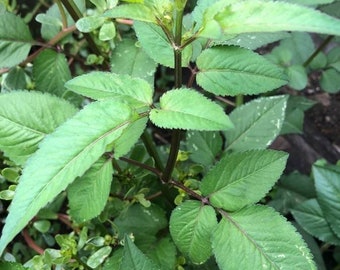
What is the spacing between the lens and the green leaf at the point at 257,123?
1.16 m

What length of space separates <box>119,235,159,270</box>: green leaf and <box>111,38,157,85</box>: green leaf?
1.21 ft

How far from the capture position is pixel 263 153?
0.90 meters

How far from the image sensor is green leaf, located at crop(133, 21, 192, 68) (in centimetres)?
79

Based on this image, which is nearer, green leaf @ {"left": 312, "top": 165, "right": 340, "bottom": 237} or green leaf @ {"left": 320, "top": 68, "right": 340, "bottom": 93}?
green leaf @ {"left": 312, "top": 165, "right": 340, "bottom": 237}

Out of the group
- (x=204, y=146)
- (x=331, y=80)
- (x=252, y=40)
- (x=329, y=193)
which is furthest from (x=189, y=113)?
(x=331, y=80)

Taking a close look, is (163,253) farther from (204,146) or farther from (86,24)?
(86,24)

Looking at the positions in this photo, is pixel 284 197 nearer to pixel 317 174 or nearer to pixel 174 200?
pixel 317 174

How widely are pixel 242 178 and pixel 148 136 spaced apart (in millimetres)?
221

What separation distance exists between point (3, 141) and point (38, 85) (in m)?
0.30

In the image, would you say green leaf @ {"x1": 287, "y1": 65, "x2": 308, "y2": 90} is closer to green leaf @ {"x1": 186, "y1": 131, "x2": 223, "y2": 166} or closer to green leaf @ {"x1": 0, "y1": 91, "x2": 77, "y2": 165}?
green leaf @ {"x1": 186, "y1": 131, "x2": 223, "y2": 166}

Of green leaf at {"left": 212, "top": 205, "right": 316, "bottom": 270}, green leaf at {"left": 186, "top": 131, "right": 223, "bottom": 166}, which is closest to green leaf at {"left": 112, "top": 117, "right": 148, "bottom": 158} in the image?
green leaf at {"left": 212, "top": 205, "right": 316, "bottom": 270}

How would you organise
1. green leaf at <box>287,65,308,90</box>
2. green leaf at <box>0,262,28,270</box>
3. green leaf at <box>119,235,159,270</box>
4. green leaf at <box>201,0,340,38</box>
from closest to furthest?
green leaf at <box>201,0,340,38</box>
green leaf at <box>119,235,159,270</box>
green leaf at <box>0,262,28,270</box>
green leaf at <box>287,65,308,90</box>

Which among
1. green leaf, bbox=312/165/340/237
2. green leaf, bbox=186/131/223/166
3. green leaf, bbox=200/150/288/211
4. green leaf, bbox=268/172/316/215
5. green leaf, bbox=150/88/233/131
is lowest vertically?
green leaf, bbox=268/172/316/215

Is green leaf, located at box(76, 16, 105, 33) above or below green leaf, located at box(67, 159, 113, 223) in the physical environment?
above
